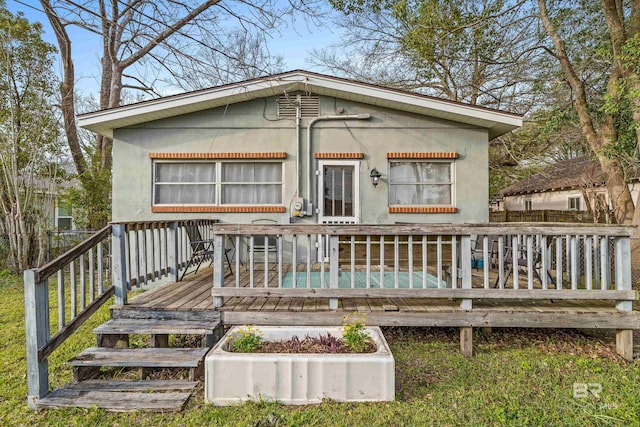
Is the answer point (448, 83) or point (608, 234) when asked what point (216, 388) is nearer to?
point (608, 234)

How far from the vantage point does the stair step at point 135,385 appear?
2701mm

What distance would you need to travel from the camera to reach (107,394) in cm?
263

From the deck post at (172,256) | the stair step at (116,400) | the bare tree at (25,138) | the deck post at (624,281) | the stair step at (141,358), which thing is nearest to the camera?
the stair step at (116,400)

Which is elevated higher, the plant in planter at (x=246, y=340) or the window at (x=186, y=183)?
the window at (x=186, y=183)

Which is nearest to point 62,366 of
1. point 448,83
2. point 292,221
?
point 292,221

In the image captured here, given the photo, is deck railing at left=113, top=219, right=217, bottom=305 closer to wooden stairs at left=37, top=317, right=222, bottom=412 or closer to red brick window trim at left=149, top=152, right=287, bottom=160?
wooden stairs at left=37, top=317, right=222, bottom=412

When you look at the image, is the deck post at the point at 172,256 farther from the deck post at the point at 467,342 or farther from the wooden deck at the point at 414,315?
the deck post at the point at 467,342

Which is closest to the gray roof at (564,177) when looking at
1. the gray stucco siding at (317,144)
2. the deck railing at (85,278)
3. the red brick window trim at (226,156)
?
the gray stucco siding at (317,144)

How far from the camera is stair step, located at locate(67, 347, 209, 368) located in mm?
2812

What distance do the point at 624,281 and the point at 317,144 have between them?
15.5ft

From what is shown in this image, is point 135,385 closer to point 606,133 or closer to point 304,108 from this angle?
point 304,108

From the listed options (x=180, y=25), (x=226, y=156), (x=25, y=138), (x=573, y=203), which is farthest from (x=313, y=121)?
(x=573, y=203)

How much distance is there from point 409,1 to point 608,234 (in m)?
8.05

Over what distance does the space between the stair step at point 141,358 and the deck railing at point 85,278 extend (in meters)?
0.25
